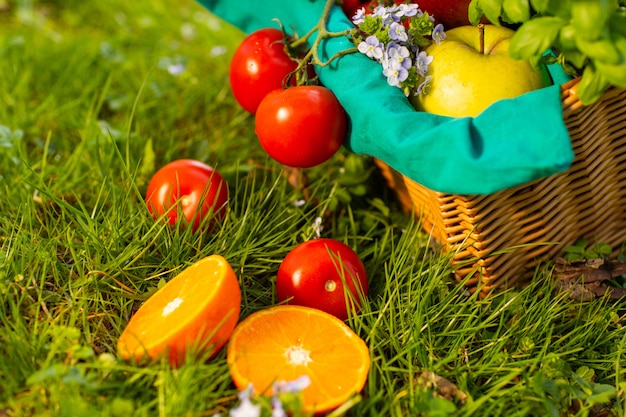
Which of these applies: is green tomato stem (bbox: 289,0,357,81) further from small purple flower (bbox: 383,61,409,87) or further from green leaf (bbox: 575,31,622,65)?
green leaf (bbox: 575,31,622,65)

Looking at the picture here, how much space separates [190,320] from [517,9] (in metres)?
0.94

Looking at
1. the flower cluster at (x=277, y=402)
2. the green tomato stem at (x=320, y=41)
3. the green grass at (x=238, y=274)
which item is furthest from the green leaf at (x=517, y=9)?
the flower cluster at (x=277, y=402)

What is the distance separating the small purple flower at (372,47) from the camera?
171cm

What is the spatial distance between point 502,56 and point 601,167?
40cm

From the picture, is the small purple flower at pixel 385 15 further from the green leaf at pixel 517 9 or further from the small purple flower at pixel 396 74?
the green leaf at pixel 517 9

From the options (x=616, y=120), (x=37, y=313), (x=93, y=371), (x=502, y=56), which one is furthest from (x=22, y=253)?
(x=616, y=120)

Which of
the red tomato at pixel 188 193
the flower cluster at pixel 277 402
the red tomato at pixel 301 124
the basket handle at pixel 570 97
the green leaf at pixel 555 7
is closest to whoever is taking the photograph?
the flower cluster at pixel 277 402

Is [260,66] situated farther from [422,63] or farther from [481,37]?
[481,37]

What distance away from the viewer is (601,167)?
1.78 metres

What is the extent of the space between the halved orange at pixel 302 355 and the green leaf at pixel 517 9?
76 cm

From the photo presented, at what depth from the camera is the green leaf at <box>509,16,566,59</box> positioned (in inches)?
55.8

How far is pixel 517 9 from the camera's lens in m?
1.49

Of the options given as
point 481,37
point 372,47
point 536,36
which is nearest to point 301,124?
point 372,47

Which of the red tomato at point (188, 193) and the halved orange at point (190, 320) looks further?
the red tomato at point (188, 193)
